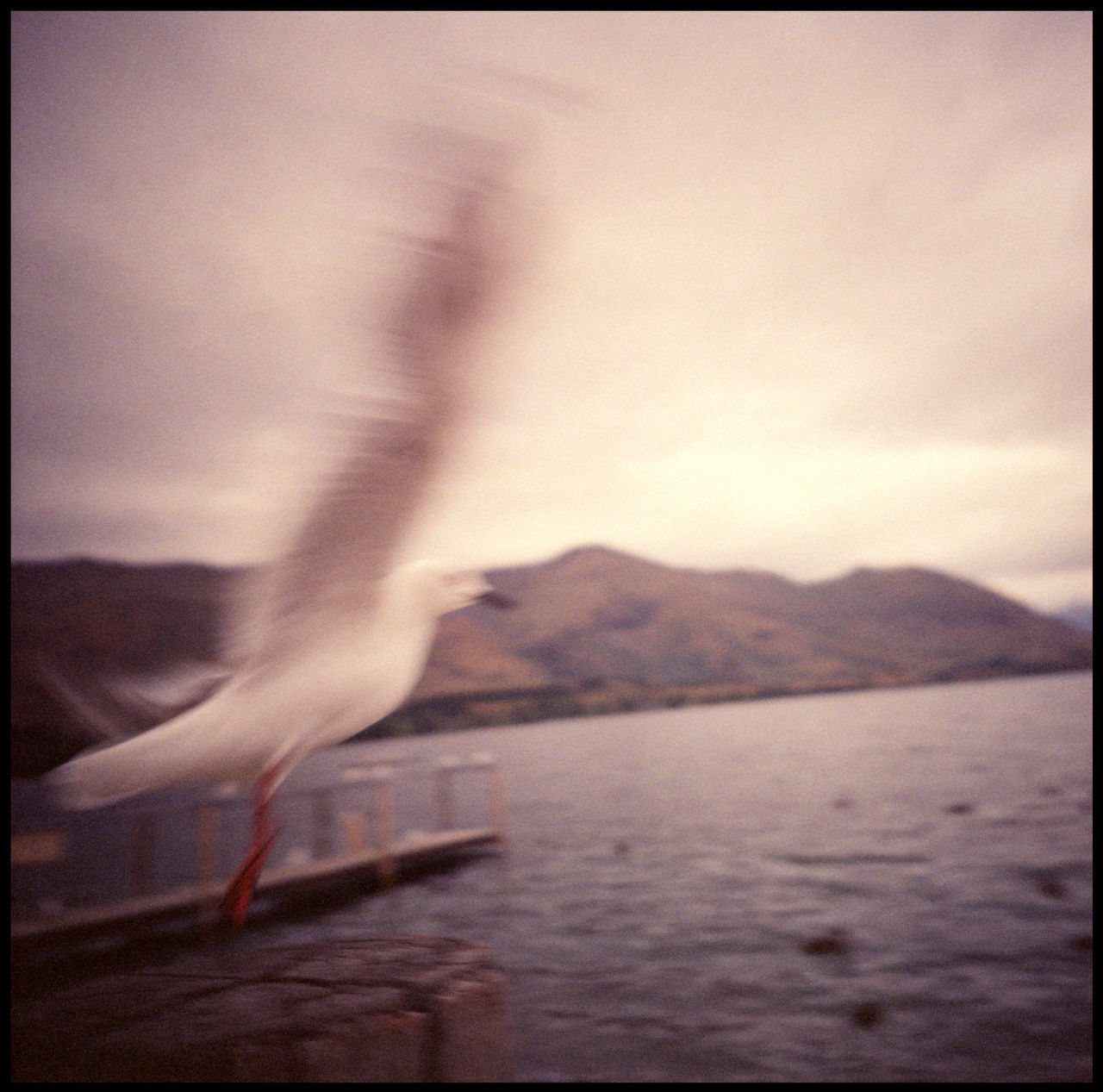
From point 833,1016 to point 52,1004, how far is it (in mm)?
13592

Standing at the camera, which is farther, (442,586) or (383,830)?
(383,830)

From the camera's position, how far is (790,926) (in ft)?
64.6

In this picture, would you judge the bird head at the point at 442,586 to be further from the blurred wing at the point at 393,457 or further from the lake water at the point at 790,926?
the lake water at the point at 790,926

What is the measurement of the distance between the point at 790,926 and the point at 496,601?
60.7ft

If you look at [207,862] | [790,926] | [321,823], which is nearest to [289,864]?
[207,862]

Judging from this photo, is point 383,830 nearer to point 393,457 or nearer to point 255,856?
point 255,856

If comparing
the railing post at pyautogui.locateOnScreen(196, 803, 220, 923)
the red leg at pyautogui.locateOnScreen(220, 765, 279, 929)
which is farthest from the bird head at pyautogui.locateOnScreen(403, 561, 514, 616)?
the railing post at pyautogui.locateOnScreen(196, 803, 220, 923)

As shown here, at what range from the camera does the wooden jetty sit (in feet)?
43.5

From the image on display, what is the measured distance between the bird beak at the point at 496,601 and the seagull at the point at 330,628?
0.80 feet

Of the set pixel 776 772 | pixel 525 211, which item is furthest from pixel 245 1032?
pixel 776 772

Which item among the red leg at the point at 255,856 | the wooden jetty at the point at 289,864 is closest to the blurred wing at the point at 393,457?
the red leg at the point at 255,856

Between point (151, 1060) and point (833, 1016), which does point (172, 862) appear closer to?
point (833, 1016)

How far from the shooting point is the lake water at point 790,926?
12.2 meters

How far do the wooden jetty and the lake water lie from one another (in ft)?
2.05
